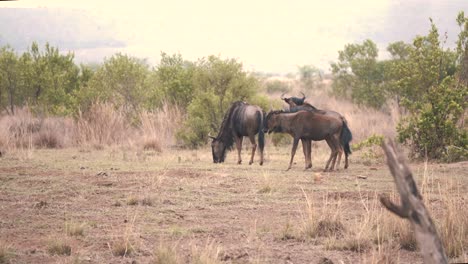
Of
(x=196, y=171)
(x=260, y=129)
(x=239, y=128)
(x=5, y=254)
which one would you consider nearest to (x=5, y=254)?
(x=5, y=254)

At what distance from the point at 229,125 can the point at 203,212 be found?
739 centimetres

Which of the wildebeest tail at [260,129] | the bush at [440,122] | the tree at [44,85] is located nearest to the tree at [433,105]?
the bush at [440,122]

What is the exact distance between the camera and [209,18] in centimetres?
14900

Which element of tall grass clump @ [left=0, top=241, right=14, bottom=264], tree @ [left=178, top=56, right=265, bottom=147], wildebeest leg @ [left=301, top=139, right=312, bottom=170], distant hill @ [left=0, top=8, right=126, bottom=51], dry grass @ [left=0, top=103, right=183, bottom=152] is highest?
distant hill @ [left=0, top=8, right=126, bottom=51]

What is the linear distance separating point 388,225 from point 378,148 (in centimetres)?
972

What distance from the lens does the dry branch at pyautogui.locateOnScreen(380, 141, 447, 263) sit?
14.9ft

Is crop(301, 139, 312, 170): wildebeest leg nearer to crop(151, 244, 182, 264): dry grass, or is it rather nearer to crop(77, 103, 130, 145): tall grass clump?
crop(77, 103, 130, 145): tall grass clump

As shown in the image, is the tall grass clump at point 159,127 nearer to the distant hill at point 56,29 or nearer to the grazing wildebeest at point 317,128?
the grazing wildebeest at point 317,128

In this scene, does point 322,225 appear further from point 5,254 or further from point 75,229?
point 5,254

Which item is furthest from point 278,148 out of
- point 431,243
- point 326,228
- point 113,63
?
point 431,243

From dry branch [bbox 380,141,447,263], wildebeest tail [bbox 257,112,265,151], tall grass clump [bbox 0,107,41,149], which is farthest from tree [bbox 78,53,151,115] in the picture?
dry branch [bbox 380,141,447,263]

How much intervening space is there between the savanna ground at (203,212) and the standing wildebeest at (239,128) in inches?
28.6

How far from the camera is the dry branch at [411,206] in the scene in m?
4.53

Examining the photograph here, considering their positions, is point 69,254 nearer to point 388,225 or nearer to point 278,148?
point 388,225
